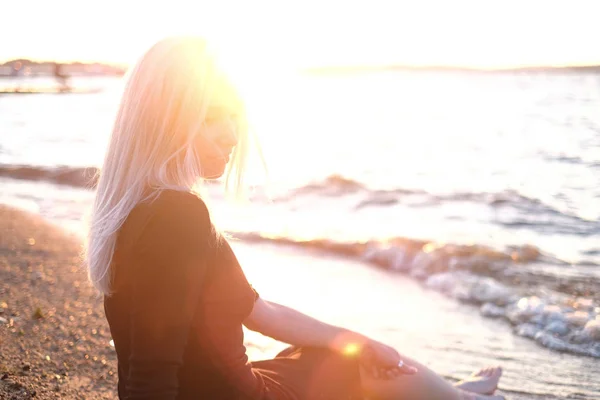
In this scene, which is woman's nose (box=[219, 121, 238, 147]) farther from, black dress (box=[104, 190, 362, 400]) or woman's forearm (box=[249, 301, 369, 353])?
woman's forearm (box=[249, 301, 369, 353])

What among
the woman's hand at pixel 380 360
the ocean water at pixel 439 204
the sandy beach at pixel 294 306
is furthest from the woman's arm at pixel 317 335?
the sandy beach at pixel 294 306

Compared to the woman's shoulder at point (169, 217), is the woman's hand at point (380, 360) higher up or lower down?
lower down

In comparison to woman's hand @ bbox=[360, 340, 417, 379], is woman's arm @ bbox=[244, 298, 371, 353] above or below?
above

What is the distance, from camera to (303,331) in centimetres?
262

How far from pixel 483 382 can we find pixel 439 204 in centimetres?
967

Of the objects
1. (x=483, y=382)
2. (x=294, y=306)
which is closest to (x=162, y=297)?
(x=483, y=382)

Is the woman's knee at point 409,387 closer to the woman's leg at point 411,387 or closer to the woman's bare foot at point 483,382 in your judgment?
the woman's leg at point 411,387

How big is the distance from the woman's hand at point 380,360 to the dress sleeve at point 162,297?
3.46 feet

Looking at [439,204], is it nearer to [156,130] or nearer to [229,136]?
[229,136]

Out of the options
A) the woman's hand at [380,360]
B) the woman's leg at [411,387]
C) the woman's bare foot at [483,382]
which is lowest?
the woman's bare foot at [483,382]

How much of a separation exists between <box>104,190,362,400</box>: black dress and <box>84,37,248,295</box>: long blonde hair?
0.19 feet

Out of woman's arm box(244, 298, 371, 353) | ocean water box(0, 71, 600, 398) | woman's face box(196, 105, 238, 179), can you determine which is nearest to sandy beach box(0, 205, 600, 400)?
ocean water box(0, 71, 600, 398)

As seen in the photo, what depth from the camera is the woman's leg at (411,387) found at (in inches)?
104

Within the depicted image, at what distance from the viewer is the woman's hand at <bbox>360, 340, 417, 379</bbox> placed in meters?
2.60
